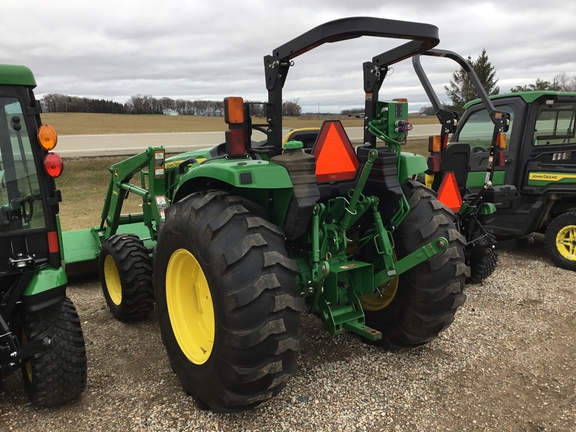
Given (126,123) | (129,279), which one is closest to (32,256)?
(129,279)

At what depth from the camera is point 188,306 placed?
3.16 m

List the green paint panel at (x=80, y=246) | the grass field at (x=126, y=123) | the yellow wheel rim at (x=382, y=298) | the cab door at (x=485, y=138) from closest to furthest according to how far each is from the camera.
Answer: the yellow wheel rim at (x=382, y=298) → the green paint panel at (x=80, y=246) → the cab door at (x=485, y=138) → the grass field at (x=126, y=123)

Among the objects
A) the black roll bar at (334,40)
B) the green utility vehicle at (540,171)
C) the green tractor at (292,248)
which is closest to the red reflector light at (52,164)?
the green tractor at (292,248)

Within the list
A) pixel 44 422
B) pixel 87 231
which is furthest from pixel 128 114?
pixel 44 422

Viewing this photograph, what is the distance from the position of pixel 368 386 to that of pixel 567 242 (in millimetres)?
4089

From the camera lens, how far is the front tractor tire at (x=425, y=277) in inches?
125

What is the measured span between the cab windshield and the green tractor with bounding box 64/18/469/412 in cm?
76

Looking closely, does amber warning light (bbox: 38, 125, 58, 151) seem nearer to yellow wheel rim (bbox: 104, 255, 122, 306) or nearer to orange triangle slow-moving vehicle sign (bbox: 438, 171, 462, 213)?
yellow wheel rim (bbox: 104, 255, 122, 306)

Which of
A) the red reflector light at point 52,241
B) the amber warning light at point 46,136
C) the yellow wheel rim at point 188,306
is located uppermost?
the amber warning light at point 46,136

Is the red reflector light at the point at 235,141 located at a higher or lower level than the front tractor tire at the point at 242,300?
higher

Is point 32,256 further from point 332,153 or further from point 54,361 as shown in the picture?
point 332,153

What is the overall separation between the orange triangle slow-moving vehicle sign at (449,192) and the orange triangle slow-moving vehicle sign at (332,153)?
2.02m

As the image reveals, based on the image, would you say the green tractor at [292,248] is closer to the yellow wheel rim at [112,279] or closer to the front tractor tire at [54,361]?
the front tractor tire at [54,361]

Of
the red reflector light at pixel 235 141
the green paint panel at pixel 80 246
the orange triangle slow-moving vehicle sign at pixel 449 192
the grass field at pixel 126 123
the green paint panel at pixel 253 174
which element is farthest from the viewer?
the grass field at pixel 126 123
